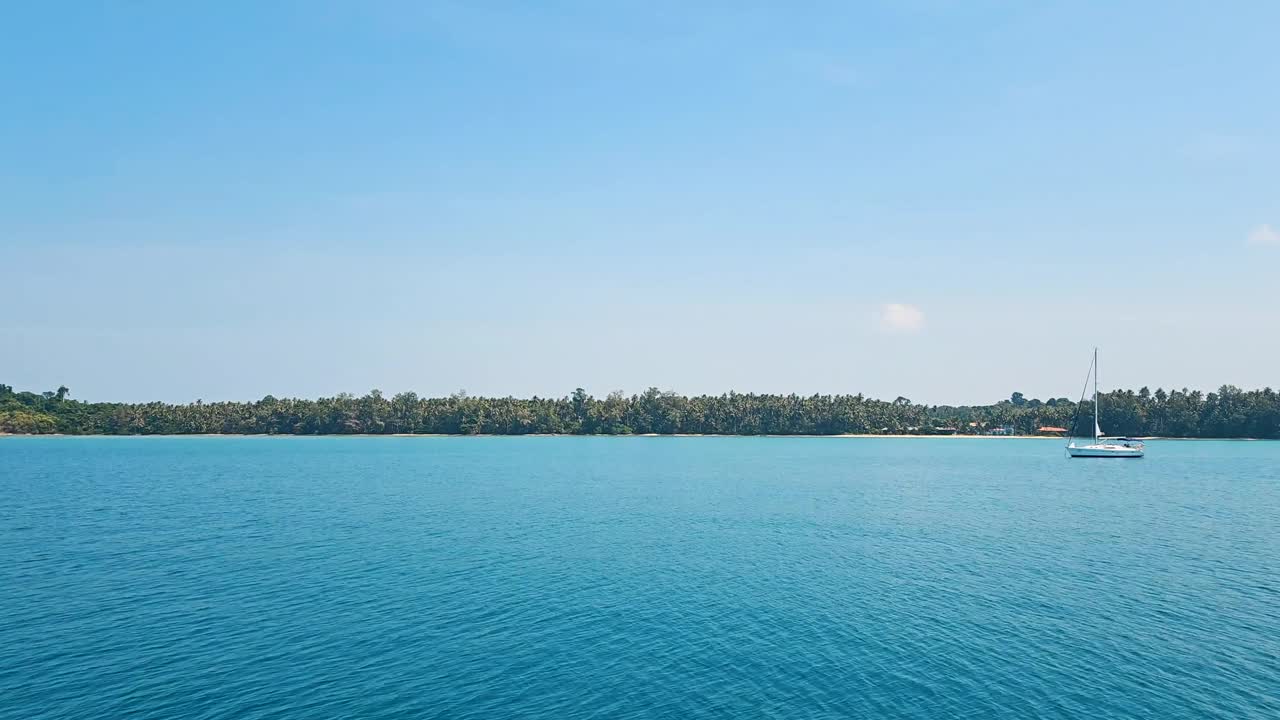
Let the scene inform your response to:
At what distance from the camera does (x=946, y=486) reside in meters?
129

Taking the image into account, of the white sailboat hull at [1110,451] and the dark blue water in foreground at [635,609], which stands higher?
the white sailboat hull at [1110,451]

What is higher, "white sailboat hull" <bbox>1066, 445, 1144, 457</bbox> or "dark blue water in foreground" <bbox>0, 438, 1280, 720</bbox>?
"white sailboat hull" <bbox>1066, 445, 1144, 457</bbox>

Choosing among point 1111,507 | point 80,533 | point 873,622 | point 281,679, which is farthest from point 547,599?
point 1111,507

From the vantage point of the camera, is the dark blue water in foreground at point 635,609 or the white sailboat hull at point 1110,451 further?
the white sailboat hull at point 1110,451

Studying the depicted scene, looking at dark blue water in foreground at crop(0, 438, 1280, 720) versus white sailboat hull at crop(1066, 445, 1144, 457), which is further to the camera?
white sailboat hull at crop(1066, 445, 1144, 457)

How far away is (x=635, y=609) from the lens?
4912 cm

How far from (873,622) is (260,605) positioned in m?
42.1

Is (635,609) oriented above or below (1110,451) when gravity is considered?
below

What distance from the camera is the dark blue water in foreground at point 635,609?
34.3 metres

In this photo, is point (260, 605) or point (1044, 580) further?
point (1044, 580)

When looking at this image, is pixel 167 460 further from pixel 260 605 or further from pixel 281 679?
pixel 281 679

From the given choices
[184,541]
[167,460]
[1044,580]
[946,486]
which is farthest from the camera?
[167,460]

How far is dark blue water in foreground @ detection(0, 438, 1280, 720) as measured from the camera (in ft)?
113

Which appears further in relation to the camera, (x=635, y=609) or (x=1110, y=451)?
(x=1110, y=451)
